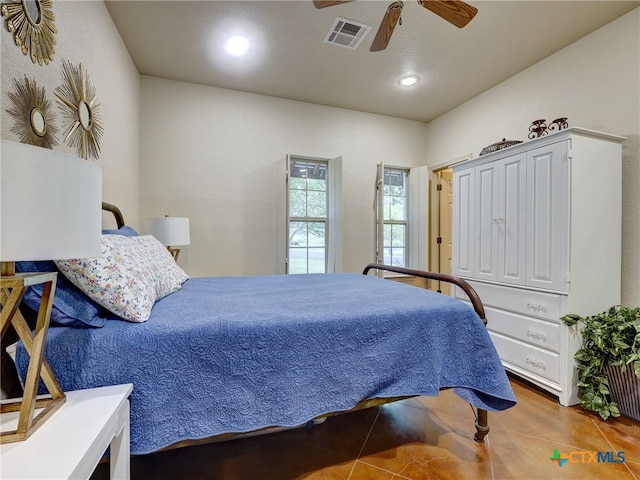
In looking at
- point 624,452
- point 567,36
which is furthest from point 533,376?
point 567,36

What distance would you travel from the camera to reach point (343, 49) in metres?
2.70

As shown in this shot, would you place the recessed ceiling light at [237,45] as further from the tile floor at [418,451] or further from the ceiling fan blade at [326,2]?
the tile floor at [418,451]

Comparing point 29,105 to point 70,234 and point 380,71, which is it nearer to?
point 70,234

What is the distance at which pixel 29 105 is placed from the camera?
1.35 metres

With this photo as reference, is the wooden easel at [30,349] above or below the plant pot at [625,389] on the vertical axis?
above

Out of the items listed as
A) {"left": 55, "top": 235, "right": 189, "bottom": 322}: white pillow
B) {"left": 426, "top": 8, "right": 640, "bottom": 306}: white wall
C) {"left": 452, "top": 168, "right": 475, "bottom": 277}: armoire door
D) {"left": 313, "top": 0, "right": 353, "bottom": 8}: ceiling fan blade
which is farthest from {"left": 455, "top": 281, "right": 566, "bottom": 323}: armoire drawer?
{"left": 55, "top": 235, "right": 189, "bottom": 322}: white pillow

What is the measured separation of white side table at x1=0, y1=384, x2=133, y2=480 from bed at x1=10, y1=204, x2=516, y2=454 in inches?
3.8

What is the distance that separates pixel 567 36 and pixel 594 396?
283cm

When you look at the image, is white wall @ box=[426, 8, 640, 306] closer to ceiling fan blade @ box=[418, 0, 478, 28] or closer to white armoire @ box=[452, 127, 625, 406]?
white armoire @ box=[452, 127, 625, 406]

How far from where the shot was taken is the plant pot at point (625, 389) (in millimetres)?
1903

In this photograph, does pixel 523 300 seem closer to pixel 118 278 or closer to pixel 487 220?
pixel 487 220

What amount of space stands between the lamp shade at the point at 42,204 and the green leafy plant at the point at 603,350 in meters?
2.78

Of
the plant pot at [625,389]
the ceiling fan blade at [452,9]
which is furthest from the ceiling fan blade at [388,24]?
the plant pot at [625,389]

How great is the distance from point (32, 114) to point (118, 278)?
36.2 inches
